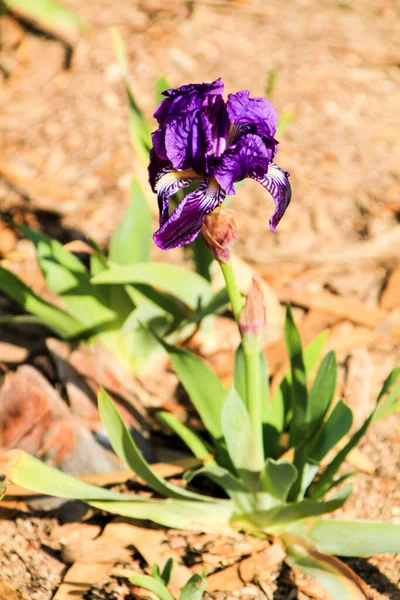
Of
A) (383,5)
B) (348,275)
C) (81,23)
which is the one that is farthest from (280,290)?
(383,5)

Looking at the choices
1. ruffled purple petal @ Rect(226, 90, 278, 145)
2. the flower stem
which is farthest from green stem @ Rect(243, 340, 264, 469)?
ruffled purple petal @ Rect(226, 90, 278, 145)

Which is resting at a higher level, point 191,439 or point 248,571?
point 191,439

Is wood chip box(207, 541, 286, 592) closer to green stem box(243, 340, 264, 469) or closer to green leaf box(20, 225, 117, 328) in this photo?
green stem box(243, 340, 264, 469)

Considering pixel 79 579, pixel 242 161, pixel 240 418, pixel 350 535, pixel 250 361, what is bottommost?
pixel 79 579

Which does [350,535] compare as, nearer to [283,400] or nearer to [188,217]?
[283,400]

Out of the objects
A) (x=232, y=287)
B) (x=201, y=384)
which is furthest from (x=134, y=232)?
(x=232, y=287)

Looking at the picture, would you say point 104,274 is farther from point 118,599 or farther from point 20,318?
point 118,599
